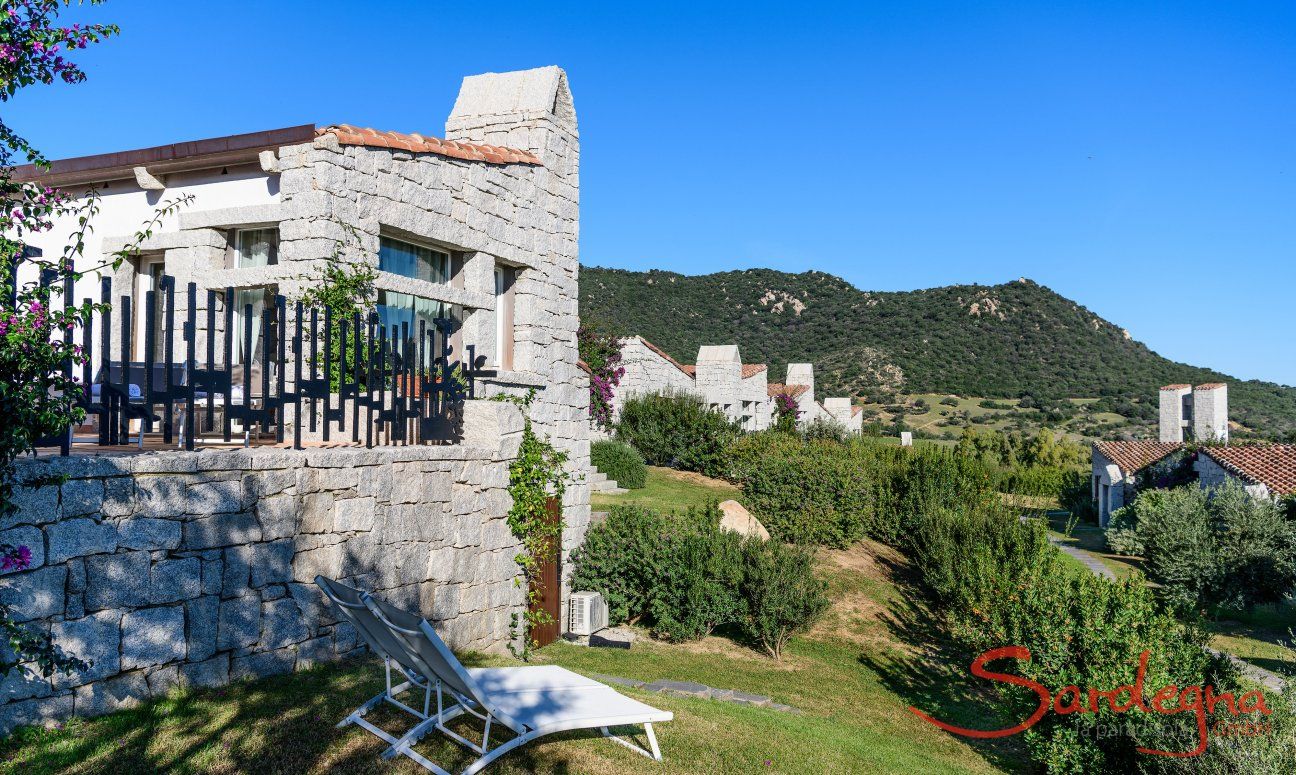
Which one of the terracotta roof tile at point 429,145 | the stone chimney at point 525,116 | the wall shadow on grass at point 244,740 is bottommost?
the wall shadow on grass at point 244,740

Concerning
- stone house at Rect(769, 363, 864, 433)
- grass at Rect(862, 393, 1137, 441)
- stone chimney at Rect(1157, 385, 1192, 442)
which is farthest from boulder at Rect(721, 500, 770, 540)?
grass at Rect(862, 393, 1137, 441)

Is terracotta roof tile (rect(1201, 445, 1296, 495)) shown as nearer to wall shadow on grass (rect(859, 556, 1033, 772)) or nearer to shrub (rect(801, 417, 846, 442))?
shrub (rect(801, 417, 846, 442))

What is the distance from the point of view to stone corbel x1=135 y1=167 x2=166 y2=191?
914 cm

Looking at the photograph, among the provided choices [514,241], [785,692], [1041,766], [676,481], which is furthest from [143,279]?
[676,481]

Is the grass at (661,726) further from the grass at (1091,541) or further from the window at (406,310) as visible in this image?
the grass at (1091,541)

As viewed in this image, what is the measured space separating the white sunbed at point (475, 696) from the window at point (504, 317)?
5.76 metres

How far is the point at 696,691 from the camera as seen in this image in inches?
299

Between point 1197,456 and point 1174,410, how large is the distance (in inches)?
381

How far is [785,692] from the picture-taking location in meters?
8.82

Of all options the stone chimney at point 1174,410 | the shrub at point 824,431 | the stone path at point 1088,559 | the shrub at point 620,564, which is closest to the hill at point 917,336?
the stone chimney at point 1174,410

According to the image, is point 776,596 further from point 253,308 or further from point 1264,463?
point 1264,463

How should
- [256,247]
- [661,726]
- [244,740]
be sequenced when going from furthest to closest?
[256,247], [661,726], [244,740]

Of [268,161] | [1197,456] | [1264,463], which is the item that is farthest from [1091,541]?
[268,161]

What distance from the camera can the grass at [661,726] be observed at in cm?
399
